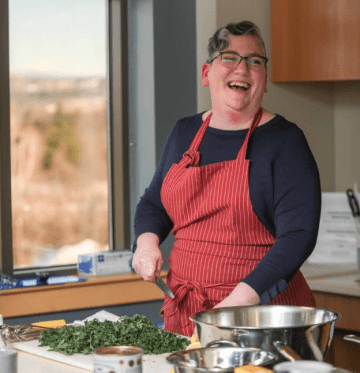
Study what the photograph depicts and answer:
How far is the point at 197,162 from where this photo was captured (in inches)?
82.0

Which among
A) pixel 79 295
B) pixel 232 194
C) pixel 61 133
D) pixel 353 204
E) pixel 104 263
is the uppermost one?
pixel 61 133

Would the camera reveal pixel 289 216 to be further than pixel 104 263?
No

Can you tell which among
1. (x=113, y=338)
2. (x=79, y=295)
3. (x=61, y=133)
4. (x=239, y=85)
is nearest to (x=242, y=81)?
(x=239, y=85)

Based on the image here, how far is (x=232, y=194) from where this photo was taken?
6.51 ft

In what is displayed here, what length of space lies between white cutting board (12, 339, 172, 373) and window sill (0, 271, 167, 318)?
52.8 inches

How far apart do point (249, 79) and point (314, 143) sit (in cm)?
170

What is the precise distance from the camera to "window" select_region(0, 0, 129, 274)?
331 cm

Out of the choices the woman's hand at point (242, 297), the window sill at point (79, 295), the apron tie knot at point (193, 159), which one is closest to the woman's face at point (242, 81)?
the apron tie knot at point (193, 159)

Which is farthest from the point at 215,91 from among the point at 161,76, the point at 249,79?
the point at 161,76

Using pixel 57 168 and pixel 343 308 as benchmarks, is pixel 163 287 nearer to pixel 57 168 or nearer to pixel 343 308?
pixel 343 308

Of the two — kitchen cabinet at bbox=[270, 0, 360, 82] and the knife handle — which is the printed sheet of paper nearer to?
the knife handle

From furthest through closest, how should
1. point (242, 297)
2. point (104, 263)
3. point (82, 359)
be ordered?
1. point (104, 263)
2. point (242, 297)
3. point (82, 359)

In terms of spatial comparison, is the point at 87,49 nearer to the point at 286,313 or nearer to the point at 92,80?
the point at 92,80

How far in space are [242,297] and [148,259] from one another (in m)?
0.30
